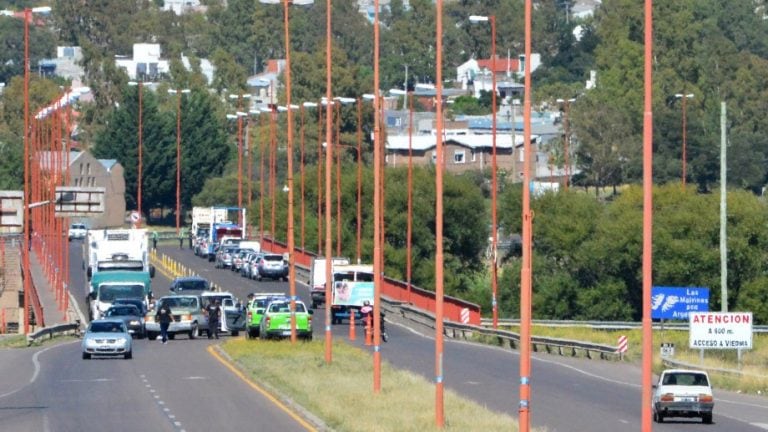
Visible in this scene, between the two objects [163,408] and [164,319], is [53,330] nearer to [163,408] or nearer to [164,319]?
[164,319]

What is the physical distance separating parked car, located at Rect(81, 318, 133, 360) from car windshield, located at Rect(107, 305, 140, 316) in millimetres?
9147

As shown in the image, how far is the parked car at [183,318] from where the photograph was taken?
61594 mm

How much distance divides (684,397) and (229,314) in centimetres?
2904

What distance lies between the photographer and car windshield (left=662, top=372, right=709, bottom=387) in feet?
127

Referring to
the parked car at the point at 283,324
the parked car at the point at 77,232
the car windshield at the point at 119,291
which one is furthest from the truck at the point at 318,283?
the parked car at the point at 77,232

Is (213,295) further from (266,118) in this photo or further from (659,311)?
(266,118)

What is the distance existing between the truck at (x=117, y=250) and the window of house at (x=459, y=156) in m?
85.8

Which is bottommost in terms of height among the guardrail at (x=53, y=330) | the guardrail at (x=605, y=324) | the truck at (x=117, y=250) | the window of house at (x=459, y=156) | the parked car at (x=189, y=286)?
the guardrail at (x=605, y=324)

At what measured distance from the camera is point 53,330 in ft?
214

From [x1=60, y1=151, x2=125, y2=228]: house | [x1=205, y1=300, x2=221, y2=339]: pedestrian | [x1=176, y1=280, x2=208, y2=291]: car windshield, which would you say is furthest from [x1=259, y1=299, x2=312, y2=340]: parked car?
[x1=60, y1=151, x2=125, y2=228]: house

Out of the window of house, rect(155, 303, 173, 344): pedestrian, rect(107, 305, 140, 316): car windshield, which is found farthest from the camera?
the window of house

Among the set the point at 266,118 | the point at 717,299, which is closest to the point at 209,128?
the point at 266,118

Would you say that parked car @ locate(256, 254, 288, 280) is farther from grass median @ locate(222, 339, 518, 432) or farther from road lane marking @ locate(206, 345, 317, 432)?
grass median @ locate(222, 339, 518, 432)

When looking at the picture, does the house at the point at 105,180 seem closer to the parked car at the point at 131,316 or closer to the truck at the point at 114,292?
the truck at the point at 114,292
